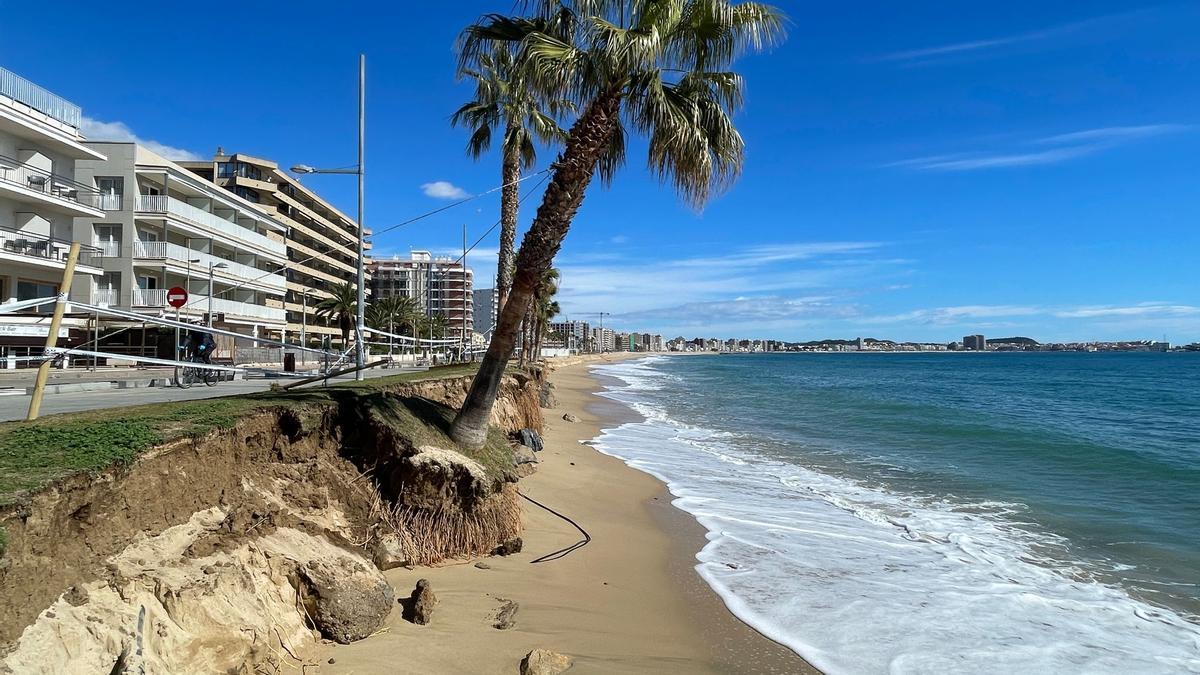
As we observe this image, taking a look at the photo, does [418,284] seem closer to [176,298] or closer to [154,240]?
[154,240]

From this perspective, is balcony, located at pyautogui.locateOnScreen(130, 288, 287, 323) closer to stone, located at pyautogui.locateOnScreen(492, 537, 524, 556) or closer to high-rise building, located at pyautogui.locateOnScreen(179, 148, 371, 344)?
high-rise building, located at pyautogui.locateOnScreen(179, 148, 371, 344)

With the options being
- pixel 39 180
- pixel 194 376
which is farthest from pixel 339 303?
pixel 194 376

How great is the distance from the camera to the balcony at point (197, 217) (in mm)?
35031

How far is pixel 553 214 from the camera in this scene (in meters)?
8.44

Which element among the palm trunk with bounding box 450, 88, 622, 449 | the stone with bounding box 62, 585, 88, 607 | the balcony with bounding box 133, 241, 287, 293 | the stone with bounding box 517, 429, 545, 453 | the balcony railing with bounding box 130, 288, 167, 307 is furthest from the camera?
the balcony with bounding box 133, 241, 287, 293

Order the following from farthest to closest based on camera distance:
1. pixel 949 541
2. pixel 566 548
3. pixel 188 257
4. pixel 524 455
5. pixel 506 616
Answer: pixel 188 257, pixel 524 455, pixel 949 541, pixel 566 548, pixel 506 616

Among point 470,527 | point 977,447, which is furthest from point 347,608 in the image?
point 977,447

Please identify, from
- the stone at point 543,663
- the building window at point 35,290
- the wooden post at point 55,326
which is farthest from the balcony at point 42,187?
the stone at point 543,663

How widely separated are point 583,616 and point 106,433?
405 centimetres

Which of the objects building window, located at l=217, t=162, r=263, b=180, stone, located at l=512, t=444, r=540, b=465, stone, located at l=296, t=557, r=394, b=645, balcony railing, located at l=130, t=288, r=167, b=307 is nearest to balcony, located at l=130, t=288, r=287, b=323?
balcony railing, located at l=130, t=288, r=167, b=307

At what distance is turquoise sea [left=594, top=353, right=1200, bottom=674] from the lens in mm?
6152

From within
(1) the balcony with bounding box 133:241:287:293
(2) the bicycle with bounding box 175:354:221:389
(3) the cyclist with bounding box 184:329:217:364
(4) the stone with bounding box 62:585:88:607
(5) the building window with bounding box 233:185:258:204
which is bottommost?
A: (4) the stone with bounding box 62:585:88:607

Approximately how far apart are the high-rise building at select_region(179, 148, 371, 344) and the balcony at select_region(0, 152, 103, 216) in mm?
27697

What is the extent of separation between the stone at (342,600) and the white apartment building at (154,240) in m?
28.8
